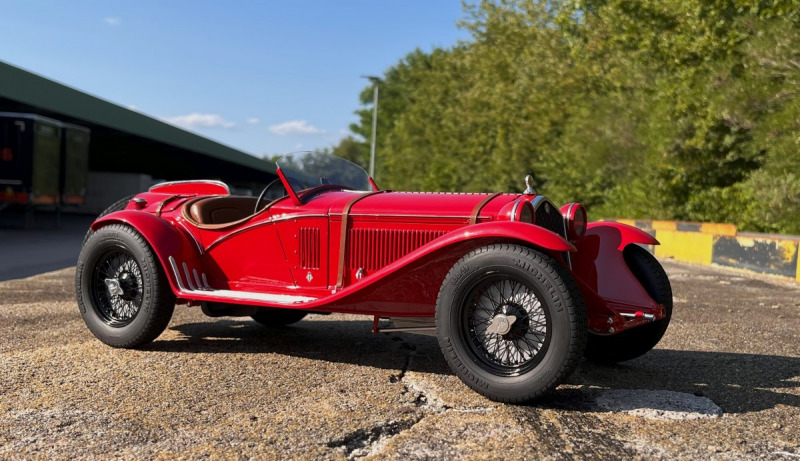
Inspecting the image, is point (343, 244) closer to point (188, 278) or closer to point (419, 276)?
point (419, 276)

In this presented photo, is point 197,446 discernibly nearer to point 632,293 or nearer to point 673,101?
point 632,293

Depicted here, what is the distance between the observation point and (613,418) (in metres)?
3.43

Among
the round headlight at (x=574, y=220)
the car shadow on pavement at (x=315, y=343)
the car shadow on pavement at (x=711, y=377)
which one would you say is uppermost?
the round headlight at (x=574, y=220)

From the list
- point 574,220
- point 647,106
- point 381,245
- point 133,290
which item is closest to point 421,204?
point 381,245

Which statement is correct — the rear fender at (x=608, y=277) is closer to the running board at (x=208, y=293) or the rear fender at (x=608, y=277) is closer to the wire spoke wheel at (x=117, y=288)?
the running board at (x=208, y=293)

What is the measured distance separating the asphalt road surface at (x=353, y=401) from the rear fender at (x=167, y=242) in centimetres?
54

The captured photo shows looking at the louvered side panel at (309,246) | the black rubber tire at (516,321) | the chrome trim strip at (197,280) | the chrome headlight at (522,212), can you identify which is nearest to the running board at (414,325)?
the black rubber tire at (516,321)

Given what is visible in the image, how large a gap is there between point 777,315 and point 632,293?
11.4 ft

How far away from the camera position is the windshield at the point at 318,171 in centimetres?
498

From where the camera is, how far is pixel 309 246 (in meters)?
4.64

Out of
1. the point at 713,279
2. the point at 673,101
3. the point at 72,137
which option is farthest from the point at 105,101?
the point at 713,279

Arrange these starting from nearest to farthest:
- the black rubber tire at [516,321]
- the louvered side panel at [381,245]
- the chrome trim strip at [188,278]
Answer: the black rubber tire at [516,321]
the louvered side panel at [381,245]
the chrome trim strip at [188,278]

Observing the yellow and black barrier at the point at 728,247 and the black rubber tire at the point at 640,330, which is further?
the yellow and black barrier at the point at 728,247

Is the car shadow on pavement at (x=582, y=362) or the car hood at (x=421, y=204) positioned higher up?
the car hood at (x=421, y=204)
